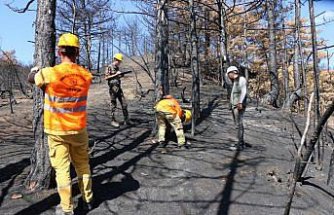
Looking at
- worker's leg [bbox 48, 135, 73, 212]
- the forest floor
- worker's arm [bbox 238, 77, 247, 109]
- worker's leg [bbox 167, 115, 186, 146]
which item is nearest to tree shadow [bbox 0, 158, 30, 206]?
the forest floor

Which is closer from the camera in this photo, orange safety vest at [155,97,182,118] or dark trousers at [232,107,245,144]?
orange safety vest at [155,97,182,118]

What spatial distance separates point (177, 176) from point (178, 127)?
178cm

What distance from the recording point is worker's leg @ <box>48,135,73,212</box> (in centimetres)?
466

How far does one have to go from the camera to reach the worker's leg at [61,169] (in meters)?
4.66

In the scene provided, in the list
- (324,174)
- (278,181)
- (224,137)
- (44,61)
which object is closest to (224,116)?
(224,137)

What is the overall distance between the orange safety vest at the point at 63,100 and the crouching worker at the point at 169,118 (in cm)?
343

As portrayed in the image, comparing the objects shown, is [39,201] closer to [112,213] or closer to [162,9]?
[112,213]

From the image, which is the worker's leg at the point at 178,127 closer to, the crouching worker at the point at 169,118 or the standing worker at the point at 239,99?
the crouching worker at the point at 169,118

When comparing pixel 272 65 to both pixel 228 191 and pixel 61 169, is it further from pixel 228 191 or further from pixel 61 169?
pixel 61 169

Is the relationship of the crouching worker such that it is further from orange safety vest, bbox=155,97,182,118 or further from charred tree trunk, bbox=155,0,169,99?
charred tree trunk, bbox=155,0,169,99

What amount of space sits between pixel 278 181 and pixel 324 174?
196 cm

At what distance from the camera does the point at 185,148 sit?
8070mm

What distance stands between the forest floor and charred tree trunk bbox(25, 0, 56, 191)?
0.22 metres

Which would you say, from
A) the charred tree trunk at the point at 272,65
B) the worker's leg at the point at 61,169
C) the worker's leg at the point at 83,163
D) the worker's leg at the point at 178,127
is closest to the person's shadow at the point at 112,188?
the worker's leg at the point at 83,163
